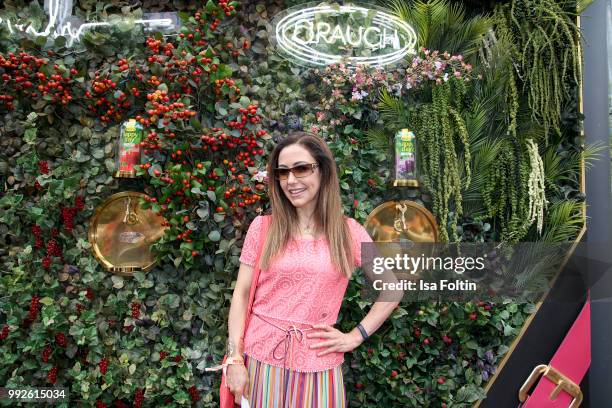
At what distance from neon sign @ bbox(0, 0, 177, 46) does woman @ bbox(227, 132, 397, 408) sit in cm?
145

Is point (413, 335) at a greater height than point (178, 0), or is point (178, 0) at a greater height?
point (178, 0)

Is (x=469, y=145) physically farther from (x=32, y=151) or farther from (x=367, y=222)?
(x=32, y=151)

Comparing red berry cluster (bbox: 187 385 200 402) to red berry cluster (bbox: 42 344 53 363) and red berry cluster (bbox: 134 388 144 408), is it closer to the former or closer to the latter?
red berry cluster (bbox: 134 388 144 408)

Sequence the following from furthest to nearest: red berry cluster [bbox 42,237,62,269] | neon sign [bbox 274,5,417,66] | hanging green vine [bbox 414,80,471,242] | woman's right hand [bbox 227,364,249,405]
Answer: neon sign [bbox 274,5,417,66]
red berry cluster [bbox 42,237,62,269]
hanging green vine [bbox 414,80,471,242]
woman's right hand [bbox 227,364,249,405]

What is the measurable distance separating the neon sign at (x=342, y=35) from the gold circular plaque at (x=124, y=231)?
4.41 ft

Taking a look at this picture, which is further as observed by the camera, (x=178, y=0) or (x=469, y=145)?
(x=178, y=0)

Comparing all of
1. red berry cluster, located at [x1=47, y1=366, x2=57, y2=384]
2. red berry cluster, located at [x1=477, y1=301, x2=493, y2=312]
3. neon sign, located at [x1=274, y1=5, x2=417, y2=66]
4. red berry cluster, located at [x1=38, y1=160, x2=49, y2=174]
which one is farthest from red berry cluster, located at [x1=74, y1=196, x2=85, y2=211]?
red berry cluster, located at [x1=477, y1=301, x2=493, y2=312]

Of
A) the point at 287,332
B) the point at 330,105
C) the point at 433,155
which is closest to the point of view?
the point at 287,332

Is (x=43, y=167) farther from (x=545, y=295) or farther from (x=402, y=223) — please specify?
(x=545, y=295)

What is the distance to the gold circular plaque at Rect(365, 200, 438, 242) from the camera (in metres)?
2.52

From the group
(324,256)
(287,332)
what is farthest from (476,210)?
(287,332)

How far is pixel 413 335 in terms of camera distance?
246 centimetres

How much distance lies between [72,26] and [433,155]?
2419 mm

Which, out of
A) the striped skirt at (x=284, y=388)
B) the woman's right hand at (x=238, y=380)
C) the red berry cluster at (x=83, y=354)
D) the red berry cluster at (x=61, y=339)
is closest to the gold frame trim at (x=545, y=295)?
the striped skirt at (x=284, y=388)
